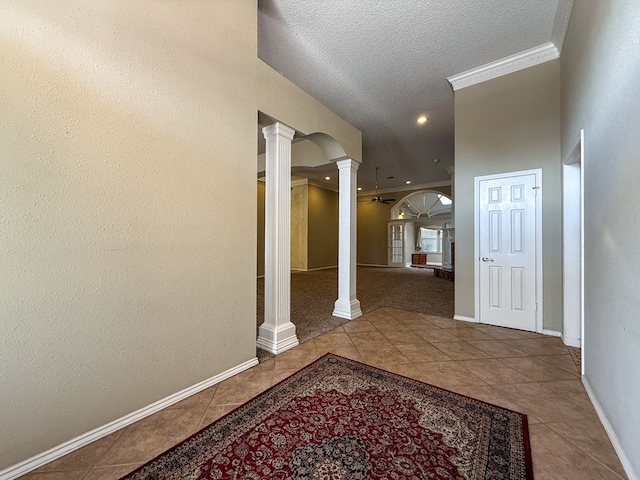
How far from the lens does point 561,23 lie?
252 centimetres

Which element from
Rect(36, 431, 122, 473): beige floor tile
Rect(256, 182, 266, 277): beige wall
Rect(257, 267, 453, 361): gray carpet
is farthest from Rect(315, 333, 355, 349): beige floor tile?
Rect(256, 182, 266, 277): beige wall

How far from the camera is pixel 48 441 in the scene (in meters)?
1.27

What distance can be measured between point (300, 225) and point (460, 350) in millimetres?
7265

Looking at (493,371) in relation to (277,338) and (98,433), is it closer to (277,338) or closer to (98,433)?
(277,338)

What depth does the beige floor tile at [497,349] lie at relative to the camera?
2494mm

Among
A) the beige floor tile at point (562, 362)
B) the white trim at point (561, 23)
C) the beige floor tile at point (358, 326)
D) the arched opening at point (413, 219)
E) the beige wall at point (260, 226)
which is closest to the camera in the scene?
the beige floor tile at point (562, 362)

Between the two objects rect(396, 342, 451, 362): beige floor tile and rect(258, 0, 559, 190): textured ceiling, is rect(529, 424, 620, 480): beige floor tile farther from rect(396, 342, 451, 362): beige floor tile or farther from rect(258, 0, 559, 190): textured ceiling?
rect(258, 0, 559, 190): textured ceiling

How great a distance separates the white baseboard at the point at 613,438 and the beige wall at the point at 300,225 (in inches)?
309

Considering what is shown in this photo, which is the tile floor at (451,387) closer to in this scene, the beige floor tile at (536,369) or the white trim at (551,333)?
the beige floor tile at (536,369)

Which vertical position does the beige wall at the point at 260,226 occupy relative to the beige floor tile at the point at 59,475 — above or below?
above

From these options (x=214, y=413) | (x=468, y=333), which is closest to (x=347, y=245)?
(x=468, y=333)

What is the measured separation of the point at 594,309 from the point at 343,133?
10.3 feet

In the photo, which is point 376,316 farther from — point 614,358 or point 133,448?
point 133,448

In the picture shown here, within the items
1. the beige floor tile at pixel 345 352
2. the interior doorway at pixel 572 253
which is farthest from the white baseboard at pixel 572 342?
the beige floor tile at pixel 345 352
